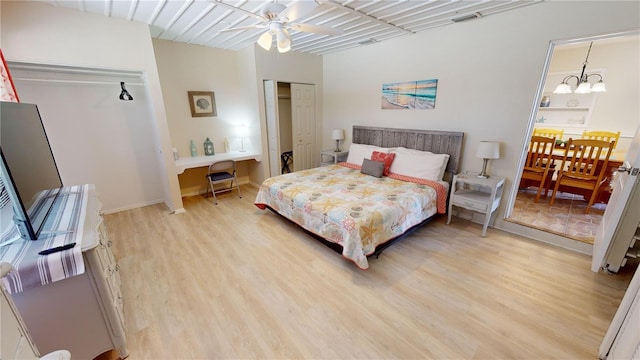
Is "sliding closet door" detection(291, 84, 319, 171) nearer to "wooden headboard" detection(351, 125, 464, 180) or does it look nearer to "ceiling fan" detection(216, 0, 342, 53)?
"wooden headboard" detection(351, 125, 464, 180)

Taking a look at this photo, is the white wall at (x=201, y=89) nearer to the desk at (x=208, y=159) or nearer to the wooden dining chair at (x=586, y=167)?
the desk at (x=208, y=159)

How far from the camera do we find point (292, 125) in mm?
4664

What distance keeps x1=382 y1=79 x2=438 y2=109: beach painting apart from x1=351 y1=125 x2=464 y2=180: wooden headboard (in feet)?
1.23

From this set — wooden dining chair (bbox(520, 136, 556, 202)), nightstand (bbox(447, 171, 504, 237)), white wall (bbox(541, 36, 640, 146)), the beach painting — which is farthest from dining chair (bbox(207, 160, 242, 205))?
white wall (bbox(541, 36, 640, 146))

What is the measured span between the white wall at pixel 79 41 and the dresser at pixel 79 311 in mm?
2224

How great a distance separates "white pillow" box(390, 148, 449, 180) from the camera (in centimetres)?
316

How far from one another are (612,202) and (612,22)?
160 cm

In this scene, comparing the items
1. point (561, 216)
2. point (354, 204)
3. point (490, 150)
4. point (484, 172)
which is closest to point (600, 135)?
point (561, 216)

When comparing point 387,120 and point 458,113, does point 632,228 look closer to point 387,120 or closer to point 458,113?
point 458,113

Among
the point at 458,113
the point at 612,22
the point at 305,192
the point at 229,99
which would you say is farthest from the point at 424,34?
the point at 229,99

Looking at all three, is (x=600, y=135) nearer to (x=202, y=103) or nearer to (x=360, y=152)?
(x=360, y=152)

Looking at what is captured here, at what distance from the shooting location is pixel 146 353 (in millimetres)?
1514

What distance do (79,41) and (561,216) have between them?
6.15 m

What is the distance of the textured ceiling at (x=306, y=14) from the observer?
7.83ft
